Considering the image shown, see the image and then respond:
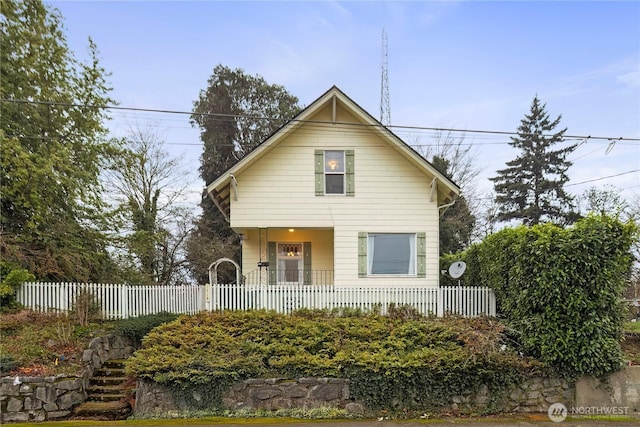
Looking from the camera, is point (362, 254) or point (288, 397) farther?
point (362, 254)

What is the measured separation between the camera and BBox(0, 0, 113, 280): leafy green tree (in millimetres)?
11023

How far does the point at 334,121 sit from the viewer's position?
1150 centimetres

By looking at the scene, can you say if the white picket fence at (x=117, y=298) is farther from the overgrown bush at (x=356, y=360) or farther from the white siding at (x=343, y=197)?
the overgrown bush at (x=356, y=360)

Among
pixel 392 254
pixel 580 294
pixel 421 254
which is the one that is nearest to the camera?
pixel 580 294

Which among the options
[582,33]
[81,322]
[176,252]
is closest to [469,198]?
[582,33]

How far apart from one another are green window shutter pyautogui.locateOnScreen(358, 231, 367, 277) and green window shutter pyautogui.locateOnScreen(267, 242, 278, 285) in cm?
324

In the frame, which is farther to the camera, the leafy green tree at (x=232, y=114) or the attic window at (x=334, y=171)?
the leafy green tree at (x=232, y=114)

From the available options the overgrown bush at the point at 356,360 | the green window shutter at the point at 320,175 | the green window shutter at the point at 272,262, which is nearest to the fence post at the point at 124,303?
the overgrown bush at the point at 356,360

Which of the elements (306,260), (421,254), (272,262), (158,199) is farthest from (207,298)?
(158,199)

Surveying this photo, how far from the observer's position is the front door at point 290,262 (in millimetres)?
13070

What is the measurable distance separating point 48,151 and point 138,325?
25.0 ft

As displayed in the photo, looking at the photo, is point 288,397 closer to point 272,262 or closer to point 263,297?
point 263,297

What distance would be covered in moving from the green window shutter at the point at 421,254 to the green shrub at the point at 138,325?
7379mm

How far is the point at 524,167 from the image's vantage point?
30.7 metres
